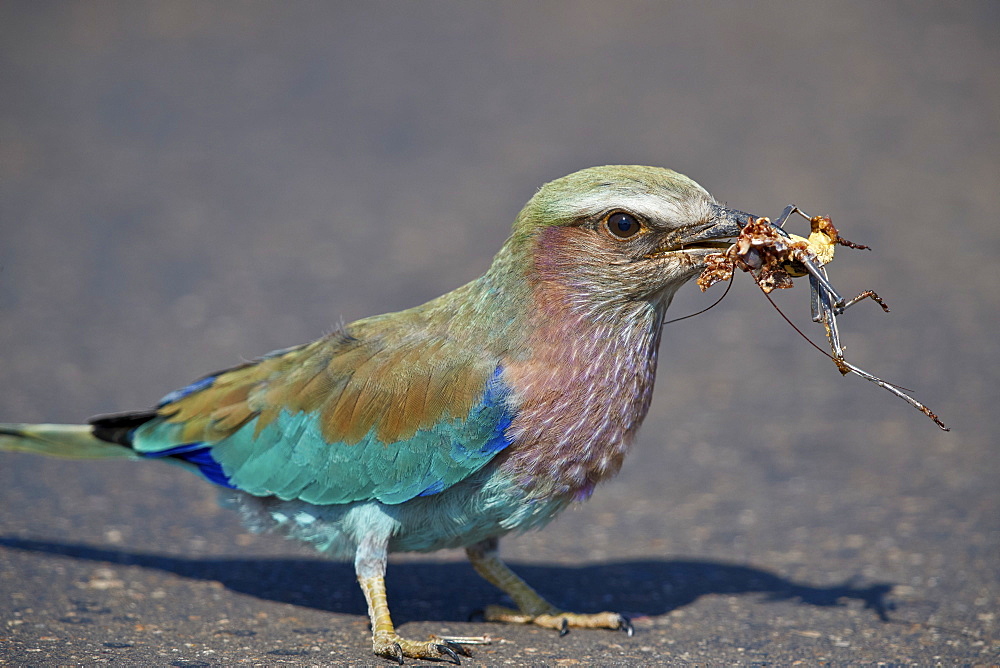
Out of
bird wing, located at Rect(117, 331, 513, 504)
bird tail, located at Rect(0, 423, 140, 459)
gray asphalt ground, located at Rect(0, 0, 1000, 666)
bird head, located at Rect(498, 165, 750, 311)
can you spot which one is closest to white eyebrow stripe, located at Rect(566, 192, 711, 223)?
bird head, located at Rect(498, 165, 750, 311)

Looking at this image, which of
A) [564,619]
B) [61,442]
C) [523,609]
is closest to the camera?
[564,619]

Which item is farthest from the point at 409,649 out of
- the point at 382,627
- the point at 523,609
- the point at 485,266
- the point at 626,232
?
the point at 485,266

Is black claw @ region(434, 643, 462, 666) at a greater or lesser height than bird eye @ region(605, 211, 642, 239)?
lesser

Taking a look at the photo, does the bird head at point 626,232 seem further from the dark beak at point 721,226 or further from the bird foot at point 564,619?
the bird foot at point 564,619

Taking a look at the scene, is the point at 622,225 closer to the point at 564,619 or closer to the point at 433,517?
the point at 433,517

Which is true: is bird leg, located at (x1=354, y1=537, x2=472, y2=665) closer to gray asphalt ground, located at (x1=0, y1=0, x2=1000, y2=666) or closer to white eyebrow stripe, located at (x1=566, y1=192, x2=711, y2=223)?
gray asphalt ground, located at (x1=0, y1=0, x2=1000, y2=666)
